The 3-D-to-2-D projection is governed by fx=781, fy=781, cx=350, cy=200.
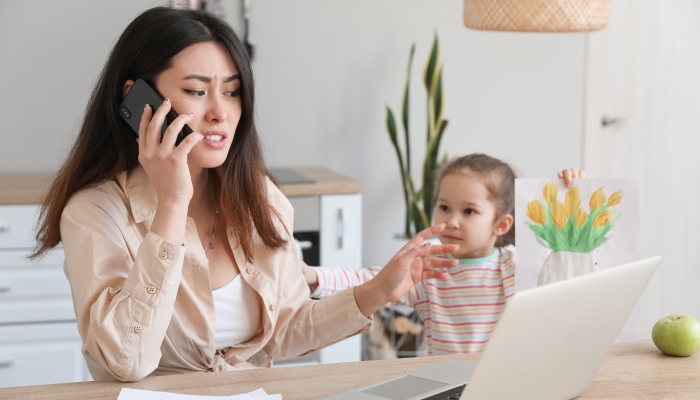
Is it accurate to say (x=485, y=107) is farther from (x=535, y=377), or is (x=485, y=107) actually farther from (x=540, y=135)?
(x=535, y=377)

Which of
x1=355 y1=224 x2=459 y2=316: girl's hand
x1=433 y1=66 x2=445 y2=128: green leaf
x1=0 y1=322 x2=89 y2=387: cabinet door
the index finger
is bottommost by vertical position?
x1=0 y1=322 x2=89 y2=387: cabinet door

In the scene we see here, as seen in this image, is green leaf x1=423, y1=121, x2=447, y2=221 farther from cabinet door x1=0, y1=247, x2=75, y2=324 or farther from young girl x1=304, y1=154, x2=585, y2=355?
cabinet door x1=0, y1=247, x2=75, y2=324

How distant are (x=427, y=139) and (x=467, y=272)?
4.27 ft

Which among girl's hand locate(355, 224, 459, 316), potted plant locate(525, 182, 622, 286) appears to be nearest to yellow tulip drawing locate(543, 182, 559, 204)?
potted plant locate(525, 182, 622, 286)

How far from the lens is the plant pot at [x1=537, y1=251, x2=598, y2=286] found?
1408 millimetres

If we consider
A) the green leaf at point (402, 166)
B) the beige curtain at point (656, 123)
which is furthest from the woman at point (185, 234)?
the beige curtain at point (656, 123)

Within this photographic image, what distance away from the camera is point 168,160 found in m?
1.34

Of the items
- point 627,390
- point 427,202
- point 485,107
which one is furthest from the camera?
point 485,107

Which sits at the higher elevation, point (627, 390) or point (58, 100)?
point (58, 100)

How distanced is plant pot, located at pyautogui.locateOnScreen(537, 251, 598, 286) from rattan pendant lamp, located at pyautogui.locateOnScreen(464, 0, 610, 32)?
0.73m

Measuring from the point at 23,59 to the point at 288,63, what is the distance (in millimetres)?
1004

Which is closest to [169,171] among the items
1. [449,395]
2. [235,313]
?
[235,313]

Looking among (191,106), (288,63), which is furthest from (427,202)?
(191,106)

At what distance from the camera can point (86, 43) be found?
9.71 feet
